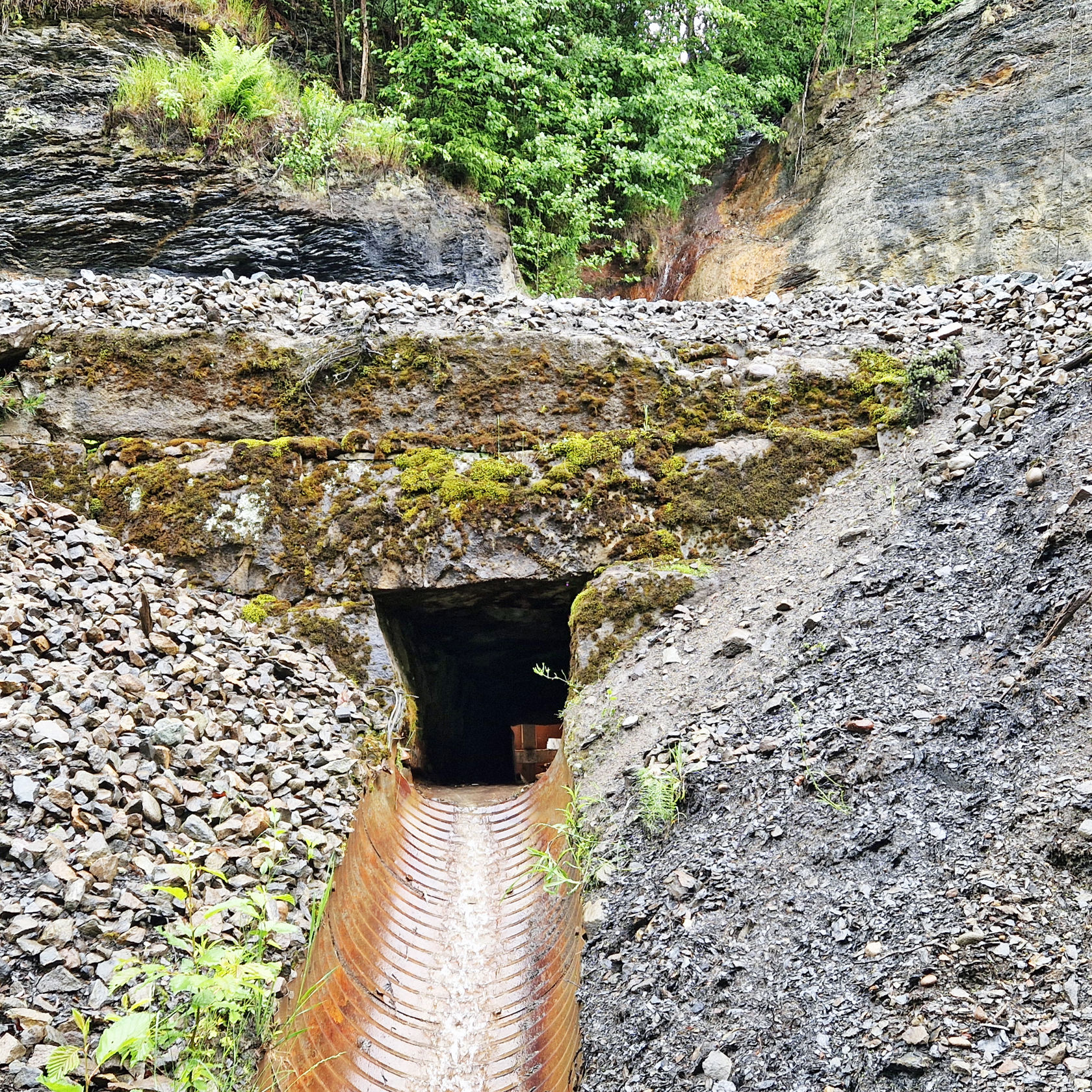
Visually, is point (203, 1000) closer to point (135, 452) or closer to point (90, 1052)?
point (90, 1052)

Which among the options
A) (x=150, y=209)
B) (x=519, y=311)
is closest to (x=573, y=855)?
(x=519, y=311)

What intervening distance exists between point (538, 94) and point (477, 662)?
24.7 feet

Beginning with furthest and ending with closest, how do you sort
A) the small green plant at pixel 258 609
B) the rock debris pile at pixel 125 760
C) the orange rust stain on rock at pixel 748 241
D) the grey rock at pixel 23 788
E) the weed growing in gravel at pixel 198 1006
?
the orange rust stain on rock at pixel 748 241 < the small green plant at pixel 258 609 < the grey rock at pixel 23 788 < the rock debris pile at pixel 125 760 < the weed growing in gravel at pixel 198 1006

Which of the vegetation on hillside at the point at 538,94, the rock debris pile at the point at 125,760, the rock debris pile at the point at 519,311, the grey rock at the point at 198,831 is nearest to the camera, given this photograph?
the rock debris pile at the point at 125,760

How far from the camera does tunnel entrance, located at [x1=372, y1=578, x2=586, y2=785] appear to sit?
227 inches

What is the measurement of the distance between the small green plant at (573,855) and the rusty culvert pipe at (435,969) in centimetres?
10

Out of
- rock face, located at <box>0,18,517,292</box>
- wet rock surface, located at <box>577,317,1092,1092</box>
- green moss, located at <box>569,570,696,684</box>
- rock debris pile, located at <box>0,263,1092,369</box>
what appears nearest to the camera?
wet rock surface, located at <box>577,317,1092,1092</box>

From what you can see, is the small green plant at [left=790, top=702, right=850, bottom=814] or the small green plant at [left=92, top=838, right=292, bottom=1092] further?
the small green plant at [left=790, top=702, right=850, bottom=814]

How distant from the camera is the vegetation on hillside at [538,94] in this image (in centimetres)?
949

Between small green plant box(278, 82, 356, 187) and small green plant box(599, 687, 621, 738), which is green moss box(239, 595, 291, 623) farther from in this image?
small green plant box(278, 82, 356, 187)

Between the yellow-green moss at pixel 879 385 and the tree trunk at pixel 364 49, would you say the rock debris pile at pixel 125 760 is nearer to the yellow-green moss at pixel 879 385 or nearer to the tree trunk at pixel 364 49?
the yellow-green moss at pixel 879 385

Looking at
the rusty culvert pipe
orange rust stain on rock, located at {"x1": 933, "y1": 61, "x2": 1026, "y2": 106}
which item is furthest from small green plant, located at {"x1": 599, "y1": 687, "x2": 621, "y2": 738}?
orange rust stain on rock, located at {"x1": 933, "y1": 61, "x2": 1026, "y2": 106}

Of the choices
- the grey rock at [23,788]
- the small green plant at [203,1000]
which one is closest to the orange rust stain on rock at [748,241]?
the grey rock at [23,788]

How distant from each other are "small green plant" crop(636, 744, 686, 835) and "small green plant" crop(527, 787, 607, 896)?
0.27m
